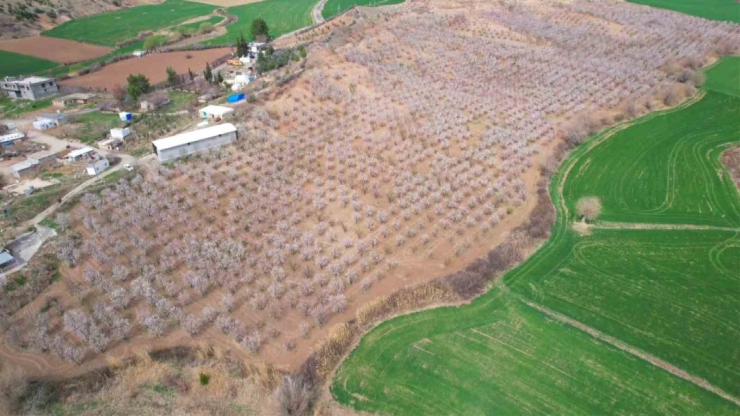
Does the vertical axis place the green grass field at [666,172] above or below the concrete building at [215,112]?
below

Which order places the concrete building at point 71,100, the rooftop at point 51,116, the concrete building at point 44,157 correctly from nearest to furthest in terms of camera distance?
1. the concrete building at point 44,157
2. the rooftop at point 51,116
3. the concrete building at point 71,100

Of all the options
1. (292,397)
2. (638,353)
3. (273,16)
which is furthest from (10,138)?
(273,16)

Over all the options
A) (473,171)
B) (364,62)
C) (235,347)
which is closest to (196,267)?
(235,347)

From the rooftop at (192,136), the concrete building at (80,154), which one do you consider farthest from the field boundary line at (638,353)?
the concrete building at (80,154)

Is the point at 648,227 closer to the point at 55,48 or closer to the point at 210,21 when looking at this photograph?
the point at 55,48

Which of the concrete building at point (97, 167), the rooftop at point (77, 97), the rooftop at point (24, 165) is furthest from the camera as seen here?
the rooftop at point (77, 97)

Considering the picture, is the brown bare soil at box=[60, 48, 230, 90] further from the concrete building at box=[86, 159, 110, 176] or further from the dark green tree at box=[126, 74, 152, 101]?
the concrete building at box=[86, 159, 110, 176]

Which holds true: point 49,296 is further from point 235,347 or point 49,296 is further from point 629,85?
point 629,85

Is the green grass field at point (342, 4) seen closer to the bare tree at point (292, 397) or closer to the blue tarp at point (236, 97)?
the blue tarp at point (236, 97)
